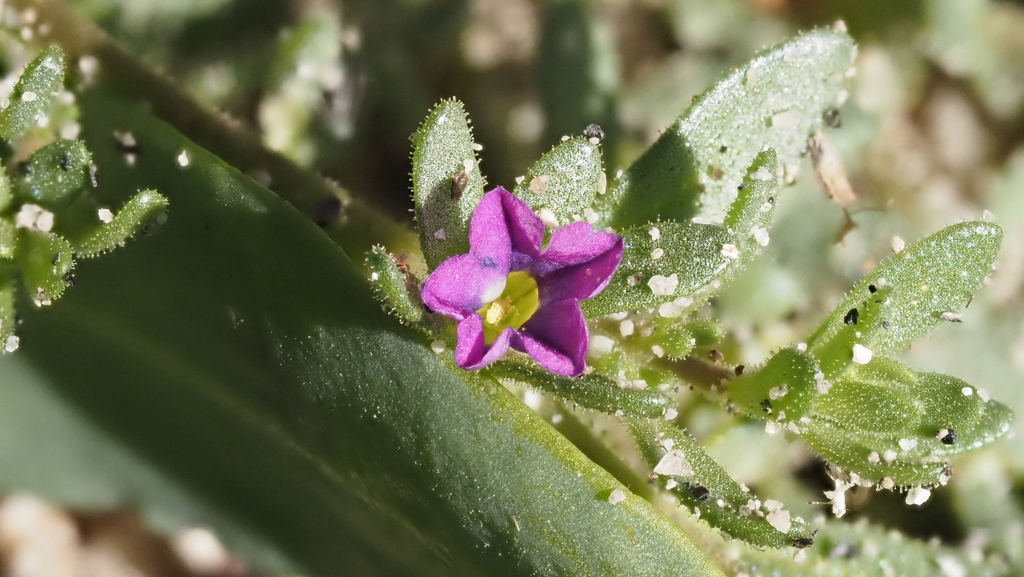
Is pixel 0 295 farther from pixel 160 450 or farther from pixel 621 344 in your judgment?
pixel 621 344

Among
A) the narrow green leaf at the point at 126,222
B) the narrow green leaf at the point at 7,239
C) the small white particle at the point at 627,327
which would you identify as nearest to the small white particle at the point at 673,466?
the small white particle at the point at 627,327

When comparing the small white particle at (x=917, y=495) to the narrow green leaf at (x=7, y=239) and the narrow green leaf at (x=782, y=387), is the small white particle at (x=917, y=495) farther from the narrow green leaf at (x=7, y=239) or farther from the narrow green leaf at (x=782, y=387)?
the narrow green leaf at (x=7, y=239)

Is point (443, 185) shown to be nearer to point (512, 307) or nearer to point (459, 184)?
point (459, 184)

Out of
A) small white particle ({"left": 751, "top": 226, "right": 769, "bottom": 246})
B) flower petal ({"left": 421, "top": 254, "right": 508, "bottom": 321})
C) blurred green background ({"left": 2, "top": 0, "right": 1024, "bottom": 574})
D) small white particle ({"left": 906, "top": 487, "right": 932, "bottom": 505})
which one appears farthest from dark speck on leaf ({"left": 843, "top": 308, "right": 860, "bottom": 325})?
blurred green background ({"left": 2, "top": 0, "right": 1024, "bottom": 574})

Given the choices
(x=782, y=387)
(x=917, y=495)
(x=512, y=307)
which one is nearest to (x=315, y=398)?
(x=512, y=307)

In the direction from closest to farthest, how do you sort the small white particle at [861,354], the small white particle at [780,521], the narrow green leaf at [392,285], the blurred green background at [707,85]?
1. the narrow green leaf at [392,285]
2. the small white particle at [780,521]
3. the small white particle at [861,354]
4. the blurred green background at [707,85]

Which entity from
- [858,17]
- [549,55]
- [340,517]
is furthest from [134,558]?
[858,17]
